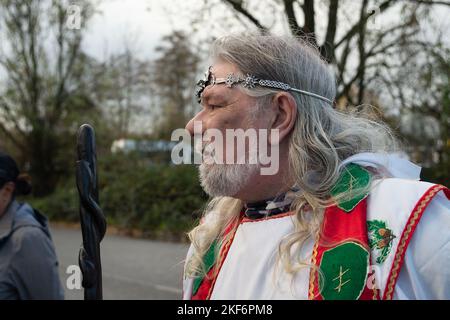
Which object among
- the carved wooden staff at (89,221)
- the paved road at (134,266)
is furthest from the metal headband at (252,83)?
the paved road at (134,266)

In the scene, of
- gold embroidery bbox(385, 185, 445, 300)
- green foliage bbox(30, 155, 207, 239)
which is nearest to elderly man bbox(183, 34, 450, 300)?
gold embroidery bbox(385, 185, 445, 300)

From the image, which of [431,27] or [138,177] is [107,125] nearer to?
[138,177]

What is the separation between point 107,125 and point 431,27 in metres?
13.9

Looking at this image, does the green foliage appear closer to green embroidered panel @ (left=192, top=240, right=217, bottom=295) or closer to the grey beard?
→ green embroidered panel @ (left=192, top=240, right=217, bottom=295)

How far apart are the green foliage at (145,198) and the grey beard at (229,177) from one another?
10.8m

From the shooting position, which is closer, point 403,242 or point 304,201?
point 403,242

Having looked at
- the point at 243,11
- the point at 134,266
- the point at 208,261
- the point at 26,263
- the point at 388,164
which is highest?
the point at 243,11

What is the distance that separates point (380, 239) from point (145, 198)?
13.5 meters

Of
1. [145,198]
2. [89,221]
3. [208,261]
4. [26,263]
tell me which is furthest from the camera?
[145,198]

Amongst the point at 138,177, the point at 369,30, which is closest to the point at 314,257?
the point at 369,30

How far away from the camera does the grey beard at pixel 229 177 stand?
80.0 inches

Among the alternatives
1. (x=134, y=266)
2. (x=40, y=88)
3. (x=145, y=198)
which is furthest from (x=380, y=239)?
(x=40, y=88)

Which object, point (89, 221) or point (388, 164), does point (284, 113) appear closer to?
point (388, 164)

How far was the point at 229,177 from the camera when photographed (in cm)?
204
